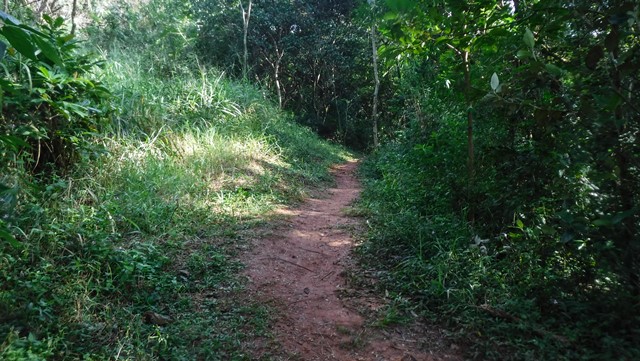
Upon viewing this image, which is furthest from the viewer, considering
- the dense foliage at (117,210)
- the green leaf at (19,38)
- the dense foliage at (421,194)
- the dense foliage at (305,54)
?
the dense foliage at (305,54)

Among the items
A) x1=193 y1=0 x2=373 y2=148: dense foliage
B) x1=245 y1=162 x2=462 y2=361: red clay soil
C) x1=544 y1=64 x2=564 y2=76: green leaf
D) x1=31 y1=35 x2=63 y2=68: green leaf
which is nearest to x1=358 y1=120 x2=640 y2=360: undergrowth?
x1=245 y1=162 x2=462 y2=361: red clay soil

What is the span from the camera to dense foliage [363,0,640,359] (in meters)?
2.45

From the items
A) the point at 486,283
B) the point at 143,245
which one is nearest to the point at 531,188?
the point at 486,283

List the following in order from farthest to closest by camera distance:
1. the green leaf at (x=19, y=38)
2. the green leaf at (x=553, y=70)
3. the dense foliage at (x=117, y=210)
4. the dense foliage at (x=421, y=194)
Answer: the dense foliage at (x=117, y=210) → the dense foliage at (x=421, y=194) → the green leaf at (x=553, y=70) → the green leaf at (x=19, y=38)

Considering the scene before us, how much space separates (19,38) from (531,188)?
12.1ft

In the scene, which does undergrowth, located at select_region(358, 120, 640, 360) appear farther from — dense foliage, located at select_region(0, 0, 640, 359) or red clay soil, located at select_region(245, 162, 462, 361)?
red clay soil, located at select_region(245, 162, 462, 361)

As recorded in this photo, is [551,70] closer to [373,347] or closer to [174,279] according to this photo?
[373,347]

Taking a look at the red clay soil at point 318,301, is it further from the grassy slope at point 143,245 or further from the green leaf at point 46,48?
the green leaf at point 46,48

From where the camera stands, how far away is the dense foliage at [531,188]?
2.45m

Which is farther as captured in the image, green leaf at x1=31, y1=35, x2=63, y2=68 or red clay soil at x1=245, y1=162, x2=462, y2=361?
red clay soil at x1=245, y1=162, x2=462, y2=361

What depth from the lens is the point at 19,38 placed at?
0.96 m

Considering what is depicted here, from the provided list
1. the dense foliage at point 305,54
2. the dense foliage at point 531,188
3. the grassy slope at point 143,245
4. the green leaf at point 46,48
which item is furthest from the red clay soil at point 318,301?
the dense foliage at point 305,54

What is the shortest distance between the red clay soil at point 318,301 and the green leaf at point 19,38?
232 centimetres

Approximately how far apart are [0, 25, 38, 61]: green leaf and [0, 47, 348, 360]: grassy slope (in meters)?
2.09
